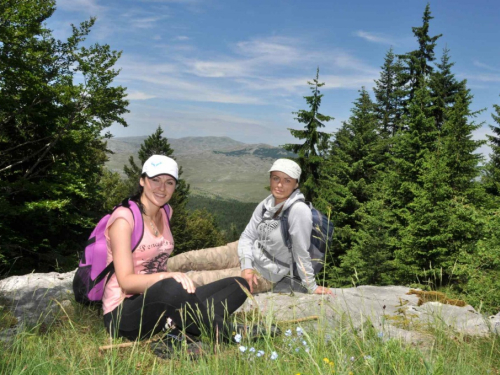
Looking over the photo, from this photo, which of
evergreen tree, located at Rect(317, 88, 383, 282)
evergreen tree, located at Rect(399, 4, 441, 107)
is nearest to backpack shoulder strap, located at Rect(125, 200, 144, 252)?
evergreen tree, located at Rect(317, 88, 383, 282)

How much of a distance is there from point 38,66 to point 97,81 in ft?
9.02

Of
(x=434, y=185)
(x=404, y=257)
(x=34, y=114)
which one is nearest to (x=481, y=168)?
(x=434, y=185)

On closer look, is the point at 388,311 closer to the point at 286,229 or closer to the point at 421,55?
the point at 286,229

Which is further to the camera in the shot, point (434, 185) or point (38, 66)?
point (38, 66)

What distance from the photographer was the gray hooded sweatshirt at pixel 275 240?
4043 mm

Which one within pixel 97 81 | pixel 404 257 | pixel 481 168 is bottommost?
pixel 404 257

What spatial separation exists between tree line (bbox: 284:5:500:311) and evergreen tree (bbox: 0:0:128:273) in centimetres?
1219

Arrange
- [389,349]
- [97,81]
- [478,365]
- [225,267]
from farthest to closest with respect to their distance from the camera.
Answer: [97,81], [225,267], [478,365], [389,349]

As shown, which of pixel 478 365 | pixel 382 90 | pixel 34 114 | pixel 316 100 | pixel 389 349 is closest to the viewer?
pixel 389 349

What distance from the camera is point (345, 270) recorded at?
1870cm

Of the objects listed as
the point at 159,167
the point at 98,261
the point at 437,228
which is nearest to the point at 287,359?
the point at 98,261

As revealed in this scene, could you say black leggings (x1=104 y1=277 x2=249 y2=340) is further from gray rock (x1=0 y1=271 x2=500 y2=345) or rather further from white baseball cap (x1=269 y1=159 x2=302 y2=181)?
white baseball cap (x1=269 y1=159 x2=302 y2=181)

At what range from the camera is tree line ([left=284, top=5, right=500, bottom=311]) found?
14.8 m

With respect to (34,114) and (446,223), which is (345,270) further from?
(34,114)
